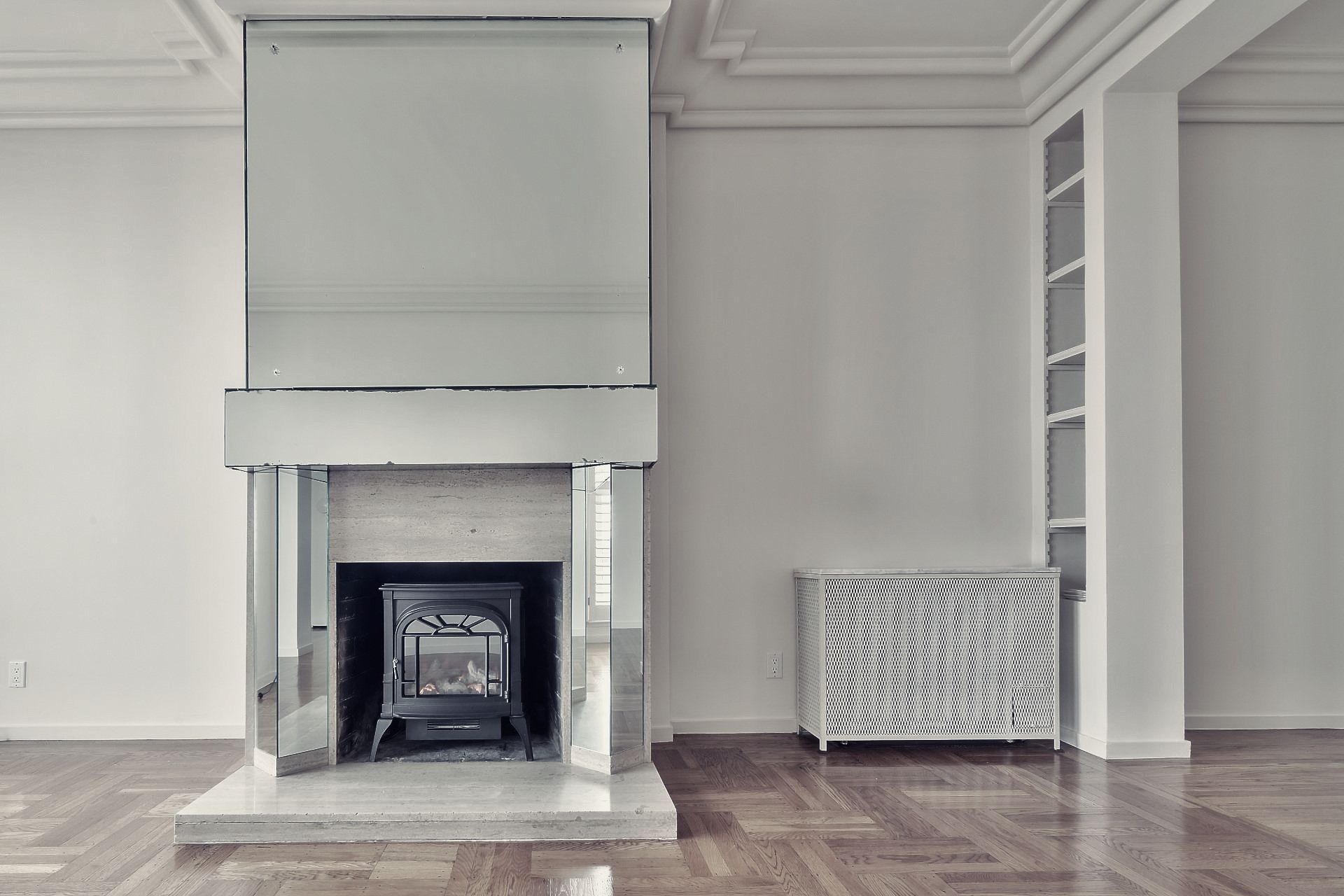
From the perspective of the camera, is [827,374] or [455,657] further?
[827,374]

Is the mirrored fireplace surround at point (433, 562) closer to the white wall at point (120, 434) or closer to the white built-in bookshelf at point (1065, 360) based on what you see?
the white wall at point (120, 434)

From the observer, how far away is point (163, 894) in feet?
7.48

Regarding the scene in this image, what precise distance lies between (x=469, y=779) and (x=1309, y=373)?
363 cm

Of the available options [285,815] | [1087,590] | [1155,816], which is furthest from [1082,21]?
[285,815]

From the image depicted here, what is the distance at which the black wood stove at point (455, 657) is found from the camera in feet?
11.2

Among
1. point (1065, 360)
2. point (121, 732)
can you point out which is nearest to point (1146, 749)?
point (1065, 360)

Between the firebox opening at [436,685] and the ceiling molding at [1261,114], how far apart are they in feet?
10.3

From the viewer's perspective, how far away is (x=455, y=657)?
137 inches

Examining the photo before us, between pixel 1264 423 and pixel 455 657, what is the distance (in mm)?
3315

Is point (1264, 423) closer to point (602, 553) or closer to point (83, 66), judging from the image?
point (602, 553)

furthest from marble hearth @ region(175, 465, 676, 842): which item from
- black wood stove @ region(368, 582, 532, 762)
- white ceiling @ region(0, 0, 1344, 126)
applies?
white ceiling @ region(0, 0, 1344, 126)

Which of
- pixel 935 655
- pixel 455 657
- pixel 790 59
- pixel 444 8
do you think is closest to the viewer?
pixel 444 8

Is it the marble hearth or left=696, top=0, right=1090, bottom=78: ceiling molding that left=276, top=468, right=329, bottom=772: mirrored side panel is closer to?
the marble hearth

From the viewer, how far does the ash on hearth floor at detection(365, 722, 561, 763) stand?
132 inches
